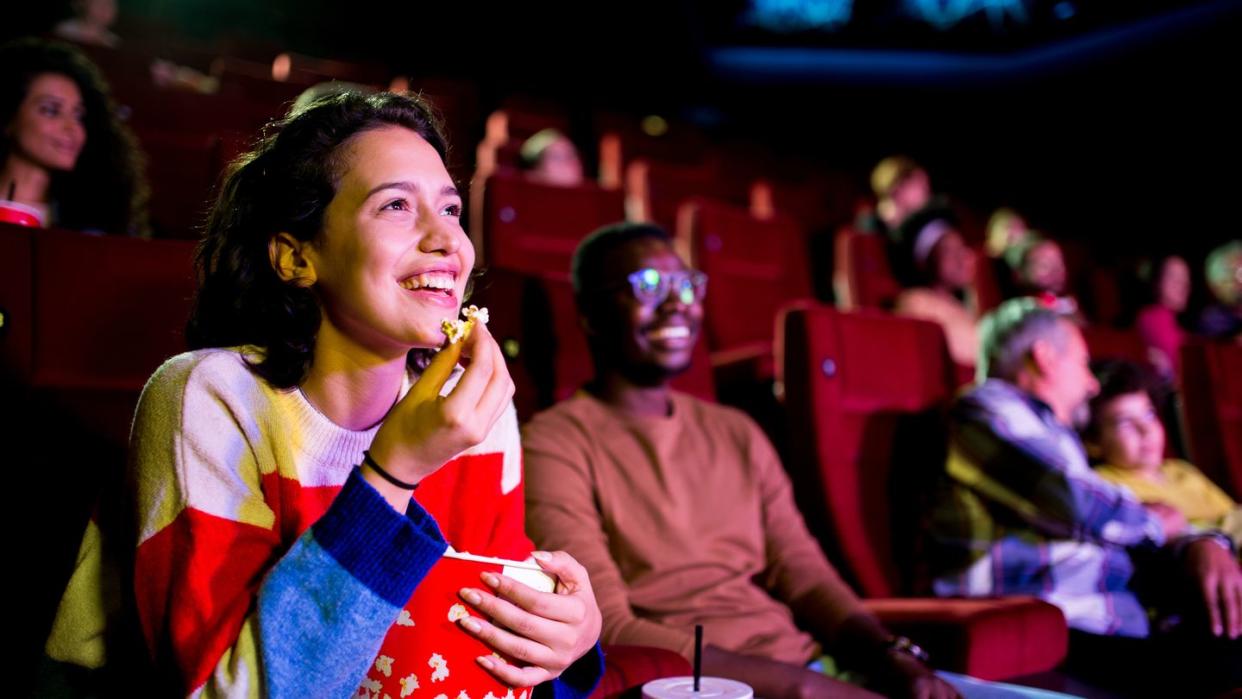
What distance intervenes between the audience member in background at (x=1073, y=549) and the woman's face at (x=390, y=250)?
2.48 feet

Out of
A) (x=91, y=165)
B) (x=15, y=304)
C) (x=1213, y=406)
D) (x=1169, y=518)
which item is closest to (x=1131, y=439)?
(x=1169, y=518)

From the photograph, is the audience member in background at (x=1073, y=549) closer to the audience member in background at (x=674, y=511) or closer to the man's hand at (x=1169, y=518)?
the man's hand at (x=1169, y=518)

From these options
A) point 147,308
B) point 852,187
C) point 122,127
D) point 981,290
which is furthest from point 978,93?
point 147,308

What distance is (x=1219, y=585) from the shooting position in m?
1.00

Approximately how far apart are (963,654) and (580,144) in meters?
2.54

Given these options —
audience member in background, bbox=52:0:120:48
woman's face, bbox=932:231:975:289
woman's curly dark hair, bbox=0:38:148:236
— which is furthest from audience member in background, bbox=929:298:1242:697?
audience member in background, bbox=52:0:120:48

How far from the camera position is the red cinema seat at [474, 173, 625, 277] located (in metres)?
1.65

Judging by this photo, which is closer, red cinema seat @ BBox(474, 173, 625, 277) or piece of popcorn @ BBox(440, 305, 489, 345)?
piece of popcorn @ BBox(440, 305, 489, 345)

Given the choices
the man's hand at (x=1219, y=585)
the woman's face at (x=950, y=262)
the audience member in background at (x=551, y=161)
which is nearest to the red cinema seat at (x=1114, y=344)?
the woman's face at (x=950, y=262)

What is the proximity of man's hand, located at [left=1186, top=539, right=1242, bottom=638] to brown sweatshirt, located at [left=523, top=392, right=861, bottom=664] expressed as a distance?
0.36 m

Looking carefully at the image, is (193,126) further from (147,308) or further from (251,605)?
(251,605)

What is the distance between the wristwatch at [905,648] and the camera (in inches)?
32.6

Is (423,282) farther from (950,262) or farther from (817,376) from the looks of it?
(950,262)

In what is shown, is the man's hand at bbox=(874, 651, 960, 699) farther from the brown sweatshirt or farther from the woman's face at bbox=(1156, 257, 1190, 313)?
the woman's face at bbox=(1156, 257, 1190, 313)
